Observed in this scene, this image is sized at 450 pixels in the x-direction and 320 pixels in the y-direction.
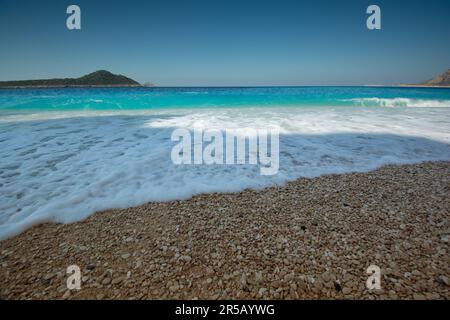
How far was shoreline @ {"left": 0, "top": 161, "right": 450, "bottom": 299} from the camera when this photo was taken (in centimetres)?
207

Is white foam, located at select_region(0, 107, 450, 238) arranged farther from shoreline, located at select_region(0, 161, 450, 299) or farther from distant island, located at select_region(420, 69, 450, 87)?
distant island, located at select_region(420, 69, 450, 87)

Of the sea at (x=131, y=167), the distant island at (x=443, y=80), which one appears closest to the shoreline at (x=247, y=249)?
the sea at (x=131, y=167)

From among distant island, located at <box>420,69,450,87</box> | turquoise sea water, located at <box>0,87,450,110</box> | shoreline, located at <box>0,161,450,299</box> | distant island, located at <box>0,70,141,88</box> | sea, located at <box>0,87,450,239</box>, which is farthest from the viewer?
distant island, located at <box>420,69,450,87</box>

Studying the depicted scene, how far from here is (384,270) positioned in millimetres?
2211

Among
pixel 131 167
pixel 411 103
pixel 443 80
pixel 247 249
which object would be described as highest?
pixel 443 80

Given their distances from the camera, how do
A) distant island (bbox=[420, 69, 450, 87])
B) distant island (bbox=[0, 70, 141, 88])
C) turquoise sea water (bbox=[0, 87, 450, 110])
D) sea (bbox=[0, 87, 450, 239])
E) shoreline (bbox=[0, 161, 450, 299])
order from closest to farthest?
1. shoreline (bbox=[0, 161, 450, 299])
2. sea (bbox=[0, 87, 450, 239])
3. turquoise sea water (bbox=[0, 87, 450, 110])
4. distant island (bbox=[0, 70, 141, 88])
5. distant island (bbox=[420, 69, 450, 87])

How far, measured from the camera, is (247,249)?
8.29 ft

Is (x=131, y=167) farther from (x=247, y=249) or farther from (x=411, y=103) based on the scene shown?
(x=411, y=103)

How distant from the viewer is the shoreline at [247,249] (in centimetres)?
207

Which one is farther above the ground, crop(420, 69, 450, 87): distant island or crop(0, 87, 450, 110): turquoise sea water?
crop(420, 69, 450, 87): distant island

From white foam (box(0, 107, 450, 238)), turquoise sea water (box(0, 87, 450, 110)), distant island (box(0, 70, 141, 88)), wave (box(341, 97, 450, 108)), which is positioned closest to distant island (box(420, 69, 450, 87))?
turquoise sea water (box(0, 87, 450, 110))

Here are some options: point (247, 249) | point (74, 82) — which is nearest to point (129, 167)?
point (247, 249)
